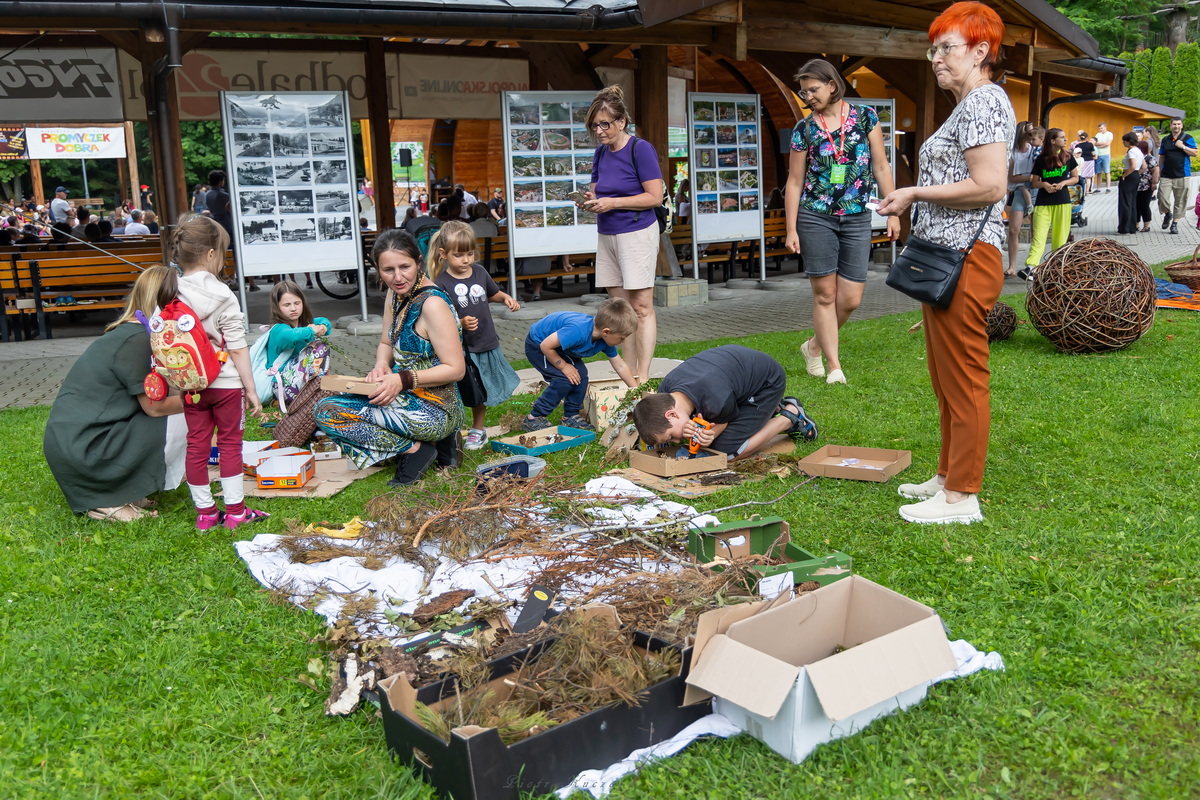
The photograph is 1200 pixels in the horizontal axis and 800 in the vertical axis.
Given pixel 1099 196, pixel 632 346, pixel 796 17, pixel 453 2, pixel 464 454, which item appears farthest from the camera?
pixel 1099 196

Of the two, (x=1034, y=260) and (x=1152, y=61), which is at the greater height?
(x=1152, y=61)

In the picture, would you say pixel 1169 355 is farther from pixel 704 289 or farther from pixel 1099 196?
pixel 1099 196

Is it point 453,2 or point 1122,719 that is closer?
point 1122,719

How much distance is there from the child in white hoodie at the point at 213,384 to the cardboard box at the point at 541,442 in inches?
59.3

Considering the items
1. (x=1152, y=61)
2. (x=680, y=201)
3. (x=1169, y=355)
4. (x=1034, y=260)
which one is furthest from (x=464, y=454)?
(x=1152, y=61)

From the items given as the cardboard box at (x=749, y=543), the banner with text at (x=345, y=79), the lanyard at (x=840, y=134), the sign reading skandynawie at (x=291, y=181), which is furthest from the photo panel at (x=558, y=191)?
the cardboard box at (x=749, y=543)

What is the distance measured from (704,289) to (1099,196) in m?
23.0

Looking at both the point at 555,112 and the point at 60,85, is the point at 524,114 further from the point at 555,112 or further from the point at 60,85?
the point at 60,85

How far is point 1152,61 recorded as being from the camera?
145 feet

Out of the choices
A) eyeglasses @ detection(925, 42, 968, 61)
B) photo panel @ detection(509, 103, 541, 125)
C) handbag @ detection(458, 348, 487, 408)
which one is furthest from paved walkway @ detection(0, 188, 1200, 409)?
eyeglasses @ detection(925, 42, 968, 61)

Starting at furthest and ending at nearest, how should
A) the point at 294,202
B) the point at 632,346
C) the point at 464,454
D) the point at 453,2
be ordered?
the point at 294,202
the point at 453,2
the point at 632,346
the point at 464,454

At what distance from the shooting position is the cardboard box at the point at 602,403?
5.80 meters

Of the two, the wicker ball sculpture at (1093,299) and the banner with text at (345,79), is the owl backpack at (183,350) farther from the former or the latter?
the banner with text at (345,79)

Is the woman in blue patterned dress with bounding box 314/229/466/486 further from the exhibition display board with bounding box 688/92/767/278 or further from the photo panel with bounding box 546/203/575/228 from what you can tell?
the exhibition display board with bounding box 688/92/767/278
